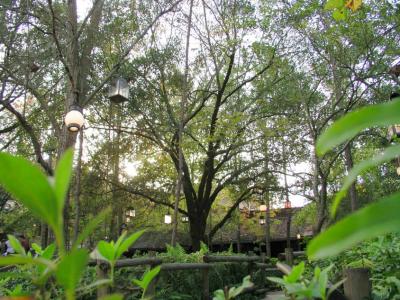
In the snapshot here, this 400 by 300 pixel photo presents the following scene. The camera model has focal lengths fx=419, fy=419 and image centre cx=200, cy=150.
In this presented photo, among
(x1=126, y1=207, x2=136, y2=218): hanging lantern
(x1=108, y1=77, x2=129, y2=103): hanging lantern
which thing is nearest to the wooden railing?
(x1=108, y1=77, x2=129, y2=103): hanging lantern

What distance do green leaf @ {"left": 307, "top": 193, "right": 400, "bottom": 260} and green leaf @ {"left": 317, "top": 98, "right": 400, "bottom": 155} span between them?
11cm

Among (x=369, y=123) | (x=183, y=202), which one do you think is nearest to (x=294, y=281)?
(x=369, y=123)

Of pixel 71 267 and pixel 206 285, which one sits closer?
pixel 71 267

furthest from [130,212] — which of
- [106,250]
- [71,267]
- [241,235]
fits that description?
[71,267]

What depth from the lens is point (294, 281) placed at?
3.05ft

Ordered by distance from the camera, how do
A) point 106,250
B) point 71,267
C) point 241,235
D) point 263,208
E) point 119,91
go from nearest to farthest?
point 71,267 → point 106,250 → point 119,91 → point 263,208 → point 241,235

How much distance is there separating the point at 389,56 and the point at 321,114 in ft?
10.8

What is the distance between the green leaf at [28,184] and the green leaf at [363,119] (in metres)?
0.38

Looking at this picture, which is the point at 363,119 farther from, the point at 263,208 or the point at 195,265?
the point at 263,208

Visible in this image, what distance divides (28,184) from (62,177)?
0.05 metres

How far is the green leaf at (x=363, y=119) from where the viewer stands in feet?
1.79

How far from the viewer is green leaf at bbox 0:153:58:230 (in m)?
0.53

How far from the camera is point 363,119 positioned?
546 millimetres

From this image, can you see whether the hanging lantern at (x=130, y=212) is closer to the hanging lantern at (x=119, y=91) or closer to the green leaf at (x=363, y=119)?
the hanging lantern at (x=119, y=91)
